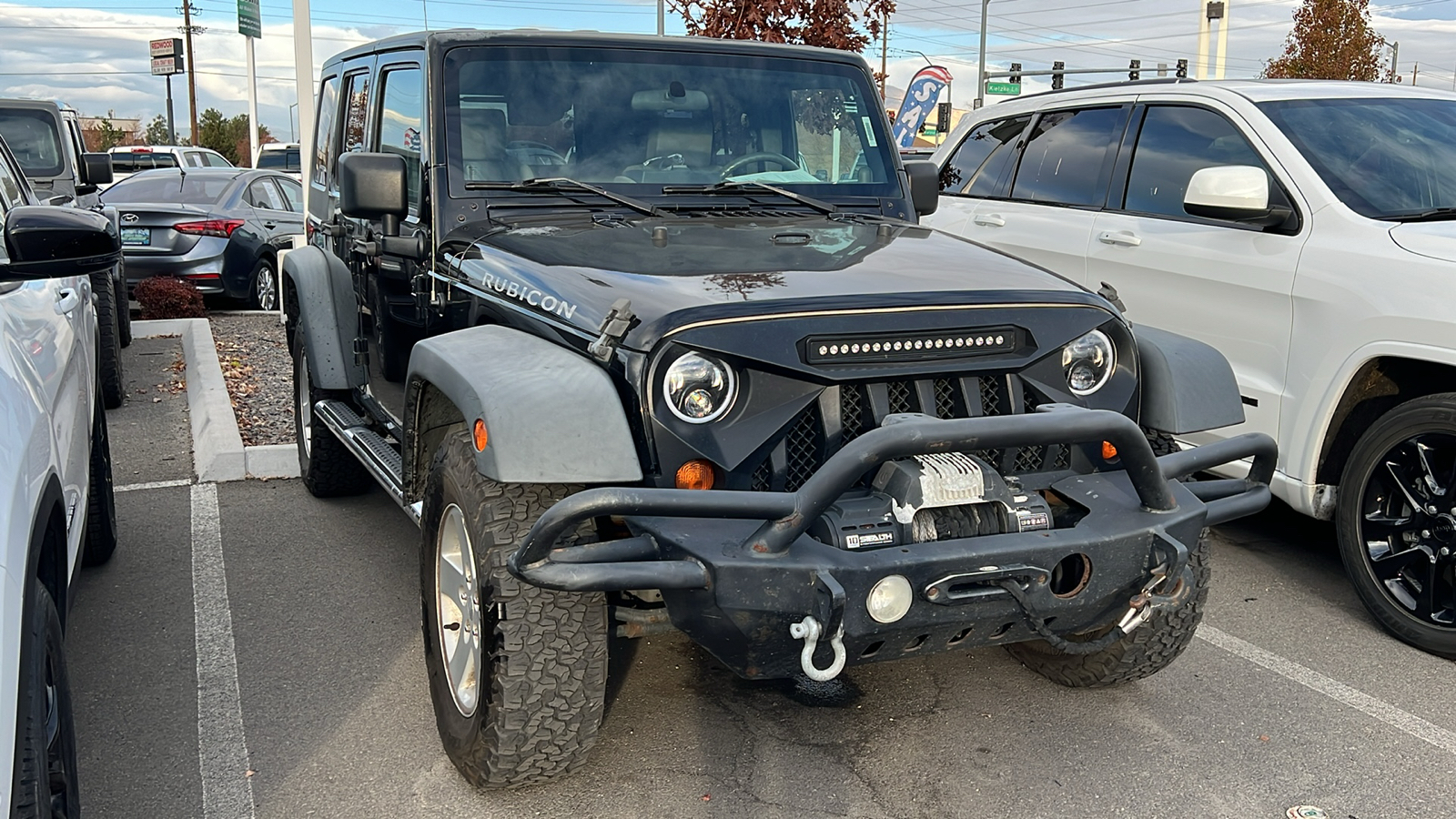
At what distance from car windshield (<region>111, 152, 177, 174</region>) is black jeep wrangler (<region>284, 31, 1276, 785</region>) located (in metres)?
22.9

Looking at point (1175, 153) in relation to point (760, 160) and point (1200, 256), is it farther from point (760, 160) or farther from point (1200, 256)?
point (760, 160)

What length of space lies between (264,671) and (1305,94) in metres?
4.76

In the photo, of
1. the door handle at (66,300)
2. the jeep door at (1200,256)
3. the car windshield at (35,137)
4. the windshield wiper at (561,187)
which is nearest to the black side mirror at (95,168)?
the car windshield at (35,137)

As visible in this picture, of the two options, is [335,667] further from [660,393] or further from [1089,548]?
[1089,548]

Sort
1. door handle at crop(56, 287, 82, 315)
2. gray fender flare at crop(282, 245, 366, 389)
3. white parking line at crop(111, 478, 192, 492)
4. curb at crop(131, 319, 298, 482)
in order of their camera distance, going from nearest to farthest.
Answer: door handle at crop(56, 287, 82, 315) → gray fender flare at crop(282, 245, 366, 389) → white parking line at crop(111, 478, 192, 492) → curb at crop(131, 319, 298, 482)

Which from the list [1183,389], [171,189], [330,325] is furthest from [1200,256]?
[171,189]

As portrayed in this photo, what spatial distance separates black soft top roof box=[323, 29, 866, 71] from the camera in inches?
168

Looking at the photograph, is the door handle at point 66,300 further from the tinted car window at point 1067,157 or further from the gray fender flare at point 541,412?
the tinted car window at point 1067,157

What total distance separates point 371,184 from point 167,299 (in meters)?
8.69

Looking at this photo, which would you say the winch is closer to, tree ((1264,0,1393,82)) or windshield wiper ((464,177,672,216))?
windshield wiper ((464,177,672,216))

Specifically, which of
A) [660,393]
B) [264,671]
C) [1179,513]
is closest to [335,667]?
[264,671]

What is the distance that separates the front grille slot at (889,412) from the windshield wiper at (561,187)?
4.29 ft

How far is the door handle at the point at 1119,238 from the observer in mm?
5625

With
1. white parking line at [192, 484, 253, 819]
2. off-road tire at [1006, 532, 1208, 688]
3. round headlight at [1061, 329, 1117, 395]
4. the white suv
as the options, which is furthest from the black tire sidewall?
white parking line at [192, 484, 253, 819]
